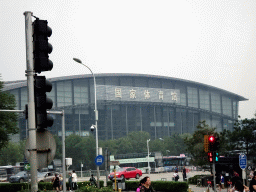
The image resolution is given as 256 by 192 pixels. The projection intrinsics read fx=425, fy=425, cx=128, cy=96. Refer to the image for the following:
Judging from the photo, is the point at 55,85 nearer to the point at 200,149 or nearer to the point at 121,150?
the point at 121,150

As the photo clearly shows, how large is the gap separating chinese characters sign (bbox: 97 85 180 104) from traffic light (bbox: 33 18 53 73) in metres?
96.8

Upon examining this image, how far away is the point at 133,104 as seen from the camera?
110m

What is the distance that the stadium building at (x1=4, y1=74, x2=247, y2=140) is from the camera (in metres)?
104

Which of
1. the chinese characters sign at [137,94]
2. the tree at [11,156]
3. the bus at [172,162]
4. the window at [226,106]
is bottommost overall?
the bus at [172,162]

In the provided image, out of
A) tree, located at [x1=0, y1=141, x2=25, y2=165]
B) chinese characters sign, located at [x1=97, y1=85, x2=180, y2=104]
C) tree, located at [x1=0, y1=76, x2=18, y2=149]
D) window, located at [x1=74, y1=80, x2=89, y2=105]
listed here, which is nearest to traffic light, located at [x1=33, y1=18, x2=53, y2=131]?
tree, located at [x1=0, y1=76, x2=18, y2=149]

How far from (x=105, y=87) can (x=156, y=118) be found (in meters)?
17.9

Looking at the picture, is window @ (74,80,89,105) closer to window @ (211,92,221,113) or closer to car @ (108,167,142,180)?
window @ (211,92,221,113)

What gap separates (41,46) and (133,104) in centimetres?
10313

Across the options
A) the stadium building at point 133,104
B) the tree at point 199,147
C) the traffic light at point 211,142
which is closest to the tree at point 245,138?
the tree at point 199,147

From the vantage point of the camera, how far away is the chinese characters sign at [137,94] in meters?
106

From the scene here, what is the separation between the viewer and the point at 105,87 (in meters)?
107

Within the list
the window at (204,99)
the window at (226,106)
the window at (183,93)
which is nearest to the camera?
the window at (183,93)

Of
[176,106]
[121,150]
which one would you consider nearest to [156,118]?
[176,106]

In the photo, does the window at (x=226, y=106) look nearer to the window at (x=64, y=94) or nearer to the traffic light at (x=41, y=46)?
the window at (x=64, y=94)
